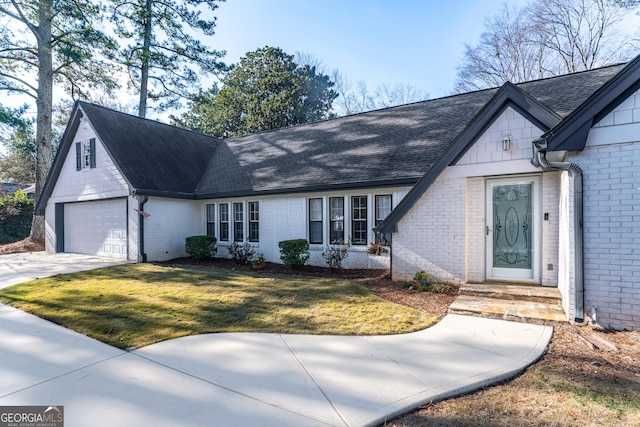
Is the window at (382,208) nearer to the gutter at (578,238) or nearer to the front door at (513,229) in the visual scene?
the front door at (513,229)

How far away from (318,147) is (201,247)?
5926 mm

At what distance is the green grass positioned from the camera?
15.8ft

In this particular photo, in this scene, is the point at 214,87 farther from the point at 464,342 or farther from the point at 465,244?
the point at 464,342

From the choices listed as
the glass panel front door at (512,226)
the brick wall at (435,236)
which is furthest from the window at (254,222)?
the glass panel front door at (512,226)

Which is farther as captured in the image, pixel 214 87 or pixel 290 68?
pixel 290 68

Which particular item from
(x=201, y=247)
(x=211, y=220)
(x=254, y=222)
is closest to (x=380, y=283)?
(x=254, y=222)

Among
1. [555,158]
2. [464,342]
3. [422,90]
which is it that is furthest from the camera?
[422,90]

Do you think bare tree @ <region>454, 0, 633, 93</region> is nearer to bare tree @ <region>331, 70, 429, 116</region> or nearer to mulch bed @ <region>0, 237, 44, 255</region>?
bare tree @ <region>331, 70, 429, 116</region>

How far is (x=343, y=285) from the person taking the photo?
7602mm

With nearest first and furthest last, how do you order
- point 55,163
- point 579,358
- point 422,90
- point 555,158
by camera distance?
point 579,358, point 555,158, point 55,163, point 422,90

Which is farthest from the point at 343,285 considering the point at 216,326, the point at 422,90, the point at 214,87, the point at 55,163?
the point at 422,90

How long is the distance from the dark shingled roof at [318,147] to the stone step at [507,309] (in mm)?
3023

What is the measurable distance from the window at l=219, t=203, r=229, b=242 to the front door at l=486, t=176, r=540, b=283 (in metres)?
9.62

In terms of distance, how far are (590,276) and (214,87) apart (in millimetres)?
25857
